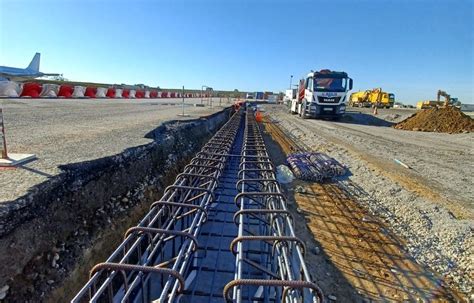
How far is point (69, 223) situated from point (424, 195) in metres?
6.55

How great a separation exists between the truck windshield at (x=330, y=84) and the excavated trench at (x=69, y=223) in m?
17.3

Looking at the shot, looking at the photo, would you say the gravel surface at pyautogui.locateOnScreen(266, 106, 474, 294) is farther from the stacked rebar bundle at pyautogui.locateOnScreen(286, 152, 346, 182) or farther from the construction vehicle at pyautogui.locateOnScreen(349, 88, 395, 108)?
the construction vehicle at pyautogui.locateOnScreen(349, 88, 395, 108)

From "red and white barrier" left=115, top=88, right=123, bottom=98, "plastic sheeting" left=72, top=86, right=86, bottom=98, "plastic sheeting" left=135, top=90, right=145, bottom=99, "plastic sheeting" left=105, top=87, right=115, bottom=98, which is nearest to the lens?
"plastic sheeting" left=72, top=86, right=86, bottom=98

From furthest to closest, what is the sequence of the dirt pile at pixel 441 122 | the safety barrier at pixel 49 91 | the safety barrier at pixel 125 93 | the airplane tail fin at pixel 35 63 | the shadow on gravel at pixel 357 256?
1. the airplane tail fin at pixel 35 63
2. the safety barrier at pixel 125 93
3. the safety barrier at pixel 49 91
4. the dirt pile at pixel 441 122
5. the shadow on gravel at pixel 357 256

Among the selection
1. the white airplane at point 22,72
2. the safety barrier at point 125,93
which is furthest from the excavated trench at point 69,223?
the white airplane at point 22,72

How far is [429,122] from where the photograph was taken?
1767 cm

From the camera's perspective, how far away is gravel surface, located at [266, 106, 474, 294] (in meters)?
3.89

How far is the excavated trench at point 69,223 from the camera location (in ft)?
6.95

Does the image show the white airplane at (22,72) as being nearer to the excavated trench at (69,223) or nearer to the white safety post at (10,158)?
the white safety post at (10,158)

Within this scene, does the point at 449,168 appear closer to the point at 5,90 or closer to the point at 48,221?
the point at 48,221

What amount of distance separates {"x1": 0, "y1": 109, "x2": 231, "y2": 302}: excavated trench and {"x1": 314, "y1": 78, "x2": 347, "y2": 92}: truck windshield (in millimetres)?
17277

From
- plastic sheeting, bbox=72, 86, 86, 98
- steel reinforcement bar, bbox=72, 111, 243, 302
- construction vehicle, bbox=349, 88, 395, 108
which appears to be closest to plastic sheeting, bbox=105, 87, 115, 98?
plastic sheeting, bbox=72, 86, 86, 98

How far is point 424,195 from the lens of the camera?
5773 millimetres

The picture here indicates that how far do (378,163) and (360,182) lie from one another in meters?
1.79
